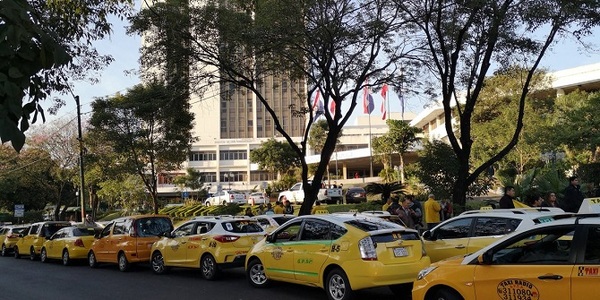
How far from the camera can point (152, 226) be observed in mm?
15898

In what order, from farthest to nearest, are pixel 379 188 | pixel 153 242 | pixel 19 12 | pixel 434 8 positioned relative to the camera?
pixel 379 188 < pixel 434 8 < pixel 153 242 < pixel 19 12

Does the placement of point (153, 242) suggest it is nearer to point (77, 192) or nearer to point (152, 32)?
point (152, 32)

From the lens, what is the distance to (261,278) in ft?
36.6

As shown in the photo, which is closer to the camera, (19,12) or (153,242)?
(19,12)

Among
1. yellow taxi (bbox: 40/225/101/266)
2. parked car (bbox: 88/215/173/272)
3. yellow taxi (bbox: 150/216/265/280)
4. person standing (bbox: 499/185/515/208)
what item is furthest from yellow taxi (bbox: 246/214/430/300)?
yellow taxi (bbox: 40/225/101/266)

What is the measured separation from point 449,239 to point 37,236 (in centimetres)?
1766

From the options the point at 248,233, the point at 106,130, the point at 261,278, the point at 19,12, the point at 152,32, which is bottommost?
the point at 261,278

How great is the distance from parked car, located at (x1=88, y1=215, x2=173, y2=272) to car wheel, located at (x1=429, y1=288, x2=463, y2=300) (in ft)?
33.0

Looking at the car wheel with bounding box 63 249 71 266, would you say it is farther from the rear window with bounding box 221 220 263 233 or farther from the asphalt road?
the rear window with bounding box 221 220 263 233

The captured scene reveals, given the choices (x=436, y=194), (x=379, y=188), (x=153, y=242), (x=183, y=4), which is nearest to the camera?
(x=153, y=242)

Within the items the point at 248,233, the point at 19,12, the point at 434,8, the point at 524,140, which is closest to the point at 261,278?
the point at 248,233

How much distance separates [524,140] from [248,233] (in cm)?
2997

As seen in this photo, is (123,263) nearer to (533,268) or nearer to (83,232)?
(83,232)

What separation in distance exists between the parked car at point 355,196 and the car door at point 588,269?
34507 millimetres
